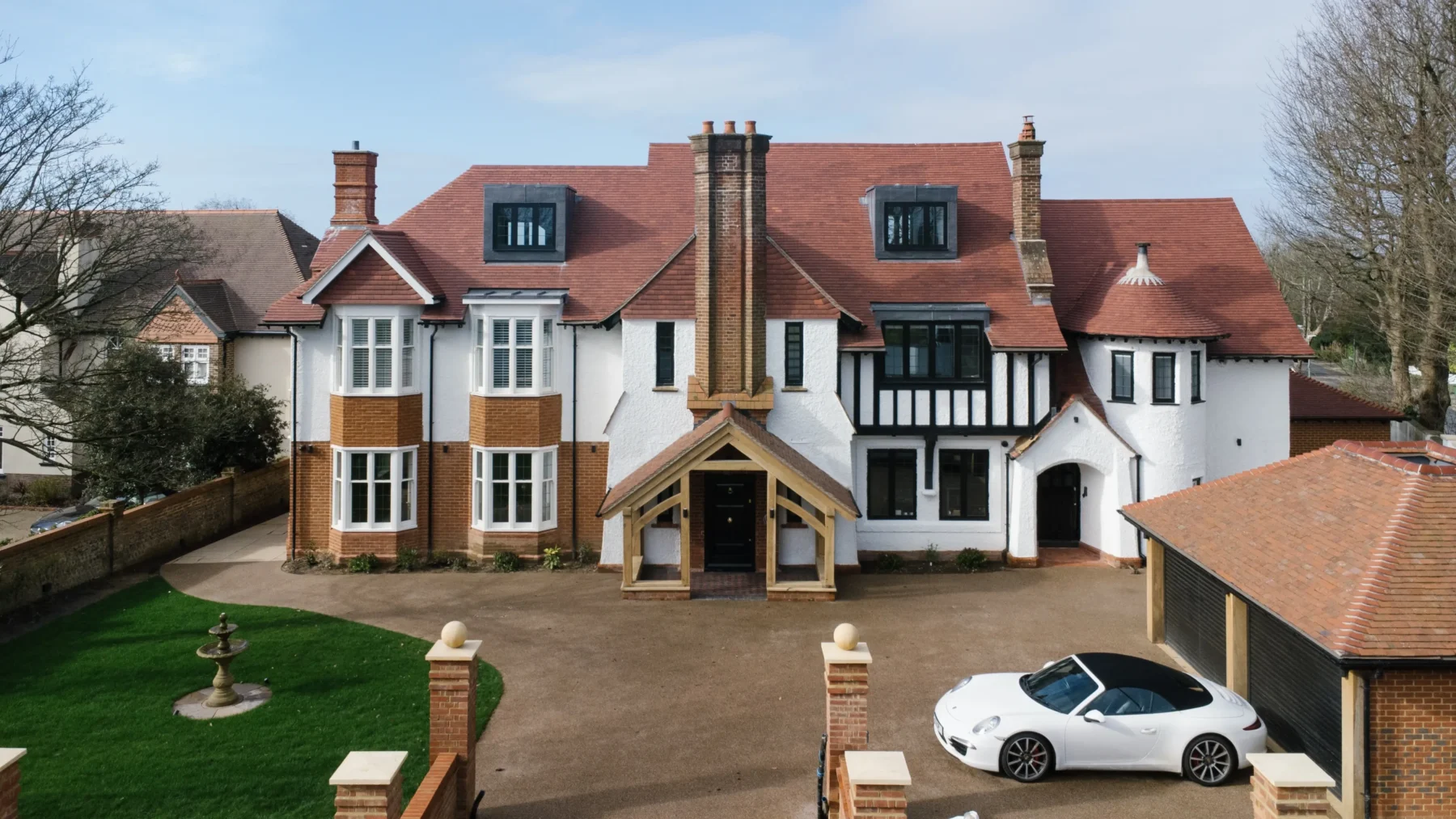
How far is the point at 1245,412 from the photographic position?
22625 mm

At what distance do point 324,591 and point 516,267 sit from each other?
27.6 ft

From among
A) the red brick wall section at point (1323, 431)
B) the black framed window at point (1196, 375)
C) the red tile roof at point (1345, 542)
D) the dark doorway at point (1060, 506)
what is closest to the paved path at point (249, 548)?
the dark doorway at point (1060, 506)

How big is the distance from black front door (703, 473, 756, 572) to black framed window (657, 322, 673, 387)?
2.36 metres

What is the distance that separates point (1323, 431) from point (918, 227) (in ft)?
39.7

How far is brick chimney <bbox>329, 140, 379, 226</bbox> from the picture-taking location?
23.5 metres

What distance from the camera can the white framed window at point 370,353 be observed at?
69.4 ft

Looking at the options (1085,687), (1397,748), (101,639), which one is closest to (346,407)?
(101,639)

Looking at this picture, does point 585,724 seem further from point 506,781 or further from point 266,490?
point 266,490

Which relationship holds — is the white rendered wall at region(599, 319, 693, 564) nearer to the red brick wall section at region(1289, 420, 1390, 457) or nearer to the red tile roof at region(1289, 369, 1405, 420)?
the red tile roof at region(1289, 369, 1405, 420)

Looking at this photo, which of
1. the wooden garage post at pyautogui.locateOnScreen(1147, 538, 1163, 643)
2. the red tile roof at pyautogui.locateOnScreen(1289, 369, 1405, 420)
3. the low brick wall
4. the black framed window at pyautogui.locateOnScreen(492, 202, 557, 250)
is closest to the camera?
the wooden garage post at pyautogui.locateOnScreen(1147, 538, 1163, 643)

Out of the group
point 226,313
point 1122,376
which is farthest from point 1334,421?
point 226,313

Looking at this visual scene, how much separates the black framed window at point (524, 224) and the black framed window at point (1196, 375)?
48.8 ft

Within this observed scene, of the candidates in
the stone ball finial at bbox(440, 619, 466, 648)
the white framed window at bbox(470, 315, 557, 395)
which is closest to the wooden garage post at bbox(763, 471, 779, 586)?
the white framed window at bbox(470, 315, 557, 395)

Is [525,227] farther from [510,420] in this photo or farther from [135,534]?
[135,534]
